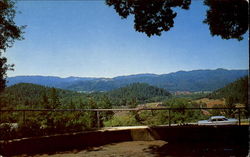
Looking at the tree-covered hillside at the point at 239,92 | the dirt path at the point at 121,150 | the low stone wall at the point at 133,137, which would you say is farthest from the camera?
the tree-covered hillside at the point at 239,92

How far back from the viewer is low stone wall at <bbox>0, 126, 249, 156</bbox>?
7240 mm

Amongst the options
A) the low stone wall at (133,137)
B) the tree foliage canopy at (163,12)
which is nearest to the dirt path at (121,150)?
the low stone wall at (133,137)

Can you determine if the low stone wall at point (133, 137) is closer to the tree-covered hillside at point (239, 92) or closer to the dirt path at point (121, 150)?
the dirt path at point (121, 150)

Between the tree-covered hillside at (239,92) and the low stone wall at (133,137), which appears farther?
the tree-covered hillside at (239,92)

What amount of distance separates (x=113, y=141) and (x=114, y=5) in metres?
4.74

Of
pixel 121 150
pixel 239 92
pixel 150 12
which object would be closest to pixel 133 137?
pixel 121 150

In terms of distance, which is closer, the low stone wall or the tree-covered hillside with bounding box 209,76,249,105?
the low stone wall

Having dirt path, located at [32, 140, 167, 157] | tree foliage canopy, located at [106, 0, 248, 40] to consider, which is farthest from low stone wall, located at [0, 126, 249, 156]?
tree foliage canopy, located at [106, 0, 248, 40]

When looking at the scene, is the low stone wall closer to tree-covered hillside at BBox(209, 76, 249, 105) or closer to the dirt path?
the dirt path

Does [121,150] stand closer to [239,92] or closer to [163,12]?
[163,12]

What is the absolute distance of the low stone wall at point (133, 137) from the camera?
7.24 m

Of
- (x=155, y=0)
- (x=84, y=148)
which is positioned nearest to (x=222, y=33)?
(x=155, y=0)

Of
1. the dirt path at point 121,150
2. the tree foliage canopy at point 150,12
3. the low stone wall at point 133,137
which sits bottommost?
the dirt path at point 121,150

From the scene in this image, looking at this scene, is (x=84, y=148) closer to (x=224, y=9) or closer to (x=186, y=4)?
(x=186, y=4)
